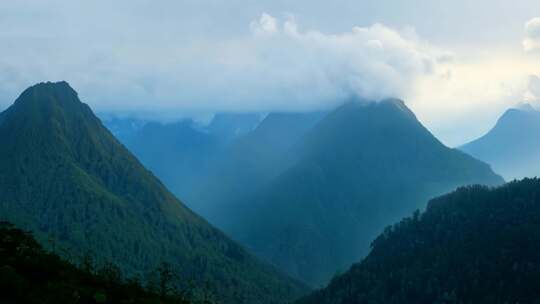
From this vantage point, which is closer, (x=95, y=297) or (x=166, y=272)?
(x=95, y=297)

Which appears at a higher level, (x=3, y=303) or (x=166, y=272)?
(x=166, y=272)

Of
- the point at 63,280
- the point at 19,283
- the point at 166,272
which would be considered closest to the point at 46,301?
the point at 19,283

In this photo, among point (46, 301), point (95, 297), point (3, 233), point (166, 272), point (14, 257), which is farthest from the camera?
point (166, 272)

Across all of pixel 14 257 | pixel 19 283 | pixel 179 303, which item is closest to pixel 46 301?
pixel 19 283

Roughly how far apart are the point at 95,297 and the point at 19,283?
8.49 metres

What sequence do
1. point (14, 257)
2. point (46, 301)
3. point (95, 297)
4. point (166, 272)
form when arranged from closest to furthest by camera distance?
point (46, 301)
point (95, 297)
point (14, 257)
point (166, 272)

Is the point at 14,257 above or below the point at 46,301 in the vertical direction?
above

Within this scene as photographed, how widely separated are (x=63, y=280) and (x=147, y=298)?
34.5 feet

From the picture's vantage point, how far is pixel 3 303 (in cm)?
7006

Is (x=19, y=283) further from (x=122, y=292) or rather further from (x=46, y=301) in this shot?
(x=122, y=292)

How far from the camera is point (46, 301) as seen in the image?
228 feet

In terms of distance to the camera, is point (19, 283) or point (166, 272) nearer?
point (19, 283)

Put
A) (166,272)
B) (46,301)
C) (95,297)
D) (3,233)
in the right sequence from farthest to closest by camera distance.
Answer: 1. (166,272)
2. (3,233)
3. (95,297)
4. (46,301)

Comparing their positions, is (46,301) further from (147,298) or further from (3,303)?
(147,298)
